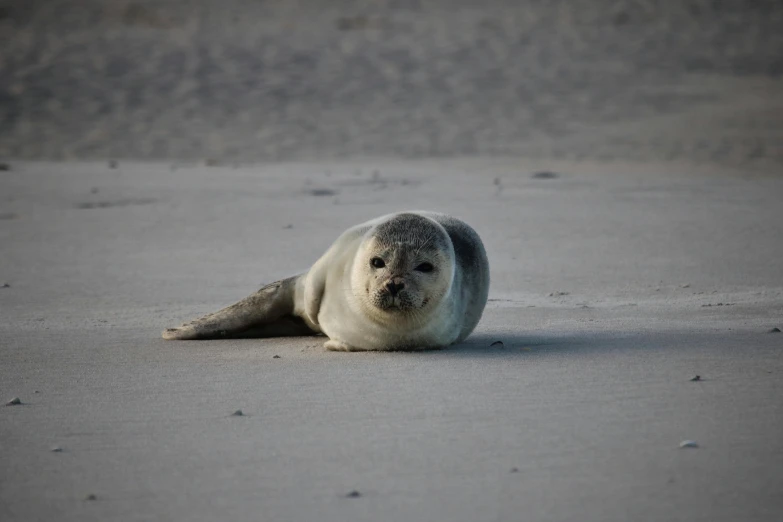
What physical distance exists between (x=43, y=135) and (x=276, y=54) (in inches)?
193

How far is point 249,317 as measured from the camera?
561 cm

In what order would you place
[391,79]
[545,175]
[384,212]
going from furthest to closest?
Result: [391,79] < [545,175] < [384,212]

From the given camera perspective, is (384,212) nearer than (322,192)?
Yes

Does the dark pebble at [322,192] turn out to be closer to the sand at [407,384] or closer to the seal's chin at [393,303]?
the sand at [407,384]

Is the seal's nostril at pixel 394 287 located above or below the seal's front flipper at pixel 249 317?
above

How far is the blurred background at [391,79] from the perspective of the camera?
15047mm

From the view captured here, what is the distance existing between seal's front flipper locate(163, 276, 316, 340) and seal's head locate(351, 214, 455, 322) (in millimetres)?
656

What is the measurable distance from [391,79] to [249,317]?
508 inches

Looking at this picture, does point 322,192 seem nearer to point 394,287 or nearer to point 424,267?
point 424,267

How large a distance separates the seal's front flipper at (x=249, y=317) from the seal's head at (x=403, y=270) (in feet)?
2.15

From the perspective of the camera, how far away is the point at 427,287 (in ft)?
16.2

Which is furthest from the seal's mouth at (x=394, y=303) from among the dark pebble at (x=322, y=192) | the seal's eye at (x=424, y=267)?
the dark pebble at (x=322, y=192)

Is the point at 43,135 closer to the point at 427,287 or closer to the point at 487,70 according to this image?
the point at 487,70

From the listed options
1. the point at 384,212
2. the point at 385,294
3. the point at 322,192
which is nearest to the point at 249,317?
the point at 385,294
